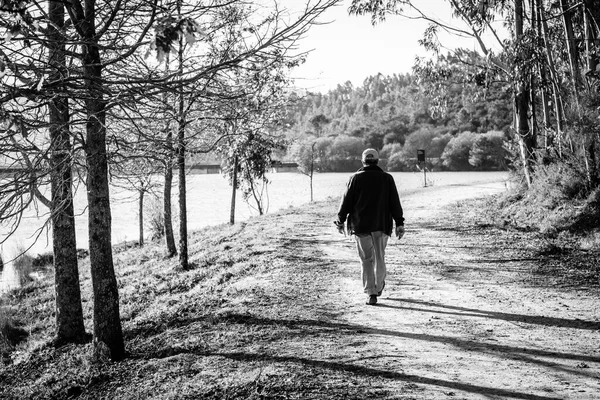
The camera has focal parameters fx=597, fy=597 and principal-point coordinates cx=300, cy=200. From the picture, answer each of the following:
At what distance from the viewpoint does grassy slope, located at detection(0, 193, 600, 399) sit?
222 inches

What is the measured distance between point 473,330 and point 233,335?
2862 mm

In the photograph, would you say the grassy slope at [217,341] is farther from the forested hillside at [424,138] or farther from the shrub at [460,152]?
the shrub at [460,152]

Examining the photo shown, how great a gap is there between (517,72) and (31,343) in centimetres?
1439

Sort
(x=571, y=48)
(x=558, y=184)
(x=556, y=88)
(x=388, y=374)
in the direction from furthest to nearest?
1. (x=556, y=88)
2. (x=571, y=48)
3. (x=558, y=184)
4. (x=388, y=374)

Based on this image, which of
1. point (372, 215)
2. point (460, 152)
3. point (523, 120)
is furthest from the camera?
point (460, 152)

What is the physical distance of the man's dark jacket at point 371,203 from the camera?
796cm

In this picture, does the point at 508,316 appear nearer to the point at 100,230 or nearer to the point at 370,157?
the point at 370,157

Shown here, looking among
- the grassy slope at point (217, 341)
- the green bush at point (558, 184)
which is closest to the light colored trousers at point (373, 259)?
the grassy slope at point (217, 341)

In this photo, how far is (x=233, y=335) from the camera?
7383 millimetres

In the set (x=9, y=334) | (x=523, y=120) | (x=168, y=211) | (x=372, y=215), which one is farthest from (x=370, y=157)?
(x=523, y=120)

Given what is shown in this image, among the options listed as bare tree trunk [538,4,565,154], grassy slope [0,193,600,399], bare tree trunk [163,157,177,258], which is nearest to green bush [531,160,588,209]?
bare tree trunk [538,4,565,154]

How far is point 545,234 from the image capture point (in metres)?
13.2

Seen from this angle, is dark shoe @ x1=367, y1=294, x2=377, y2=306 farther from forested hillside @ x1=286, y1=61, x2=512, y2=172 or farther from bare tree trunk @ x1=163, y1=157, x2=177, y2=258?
forested hillside @ x1=286, y1=61, x2=512, y2=172

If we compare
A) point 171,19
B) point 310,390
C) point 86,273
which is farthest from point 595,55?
point 86,273
